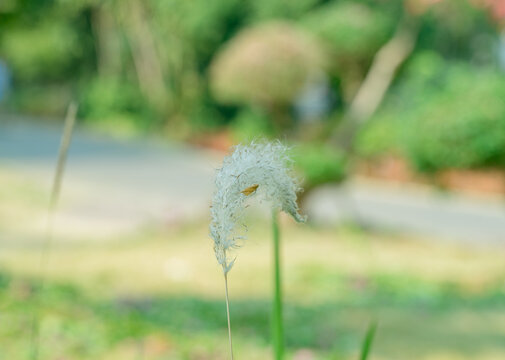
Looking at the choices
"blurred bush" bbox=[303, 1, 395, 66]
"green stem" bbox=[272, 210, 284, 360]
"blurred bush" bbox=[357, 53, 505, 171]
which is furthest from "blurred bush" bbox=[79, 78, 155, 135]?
"green stem" bbox=[272, 210, 284, 360]

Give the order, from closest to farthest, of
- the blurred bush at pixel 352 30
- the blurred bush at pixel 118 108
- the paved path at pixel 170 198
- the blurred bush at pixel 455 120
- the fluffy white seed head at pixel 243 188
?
the fluffy white seed head at pixel 243 188 < the paved path at pixel 170 198 < the blurred bush at pixel 455 120 < the blurred bush at pixel 352 30 < the blurred bush at pixel 118 108

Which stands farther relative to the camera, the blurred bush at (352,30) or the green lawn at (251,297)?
the blurred bush at (352,30)

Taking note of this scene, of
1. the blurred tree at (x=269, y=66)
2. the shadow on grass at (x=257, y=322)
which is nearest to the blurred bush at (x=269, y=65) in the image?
the blurred tree at (x=269, y=66)

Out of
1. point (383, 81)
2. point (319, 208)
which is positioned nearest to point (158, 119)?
point (383, 81)

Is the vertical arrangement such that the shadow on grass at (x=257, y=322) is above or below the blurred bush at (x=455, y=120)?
below

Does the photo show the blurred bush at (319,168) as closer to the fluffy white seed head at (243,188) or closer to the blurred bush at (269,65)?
the blurred bush at (269,65)

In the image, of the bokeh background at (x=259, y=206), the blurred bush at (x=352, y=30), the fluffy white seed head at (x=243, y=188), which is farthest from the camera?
the blurred bush at (x=352, y=30)

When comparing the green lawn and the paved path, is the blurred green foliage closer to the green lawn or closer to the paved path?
the paved path
